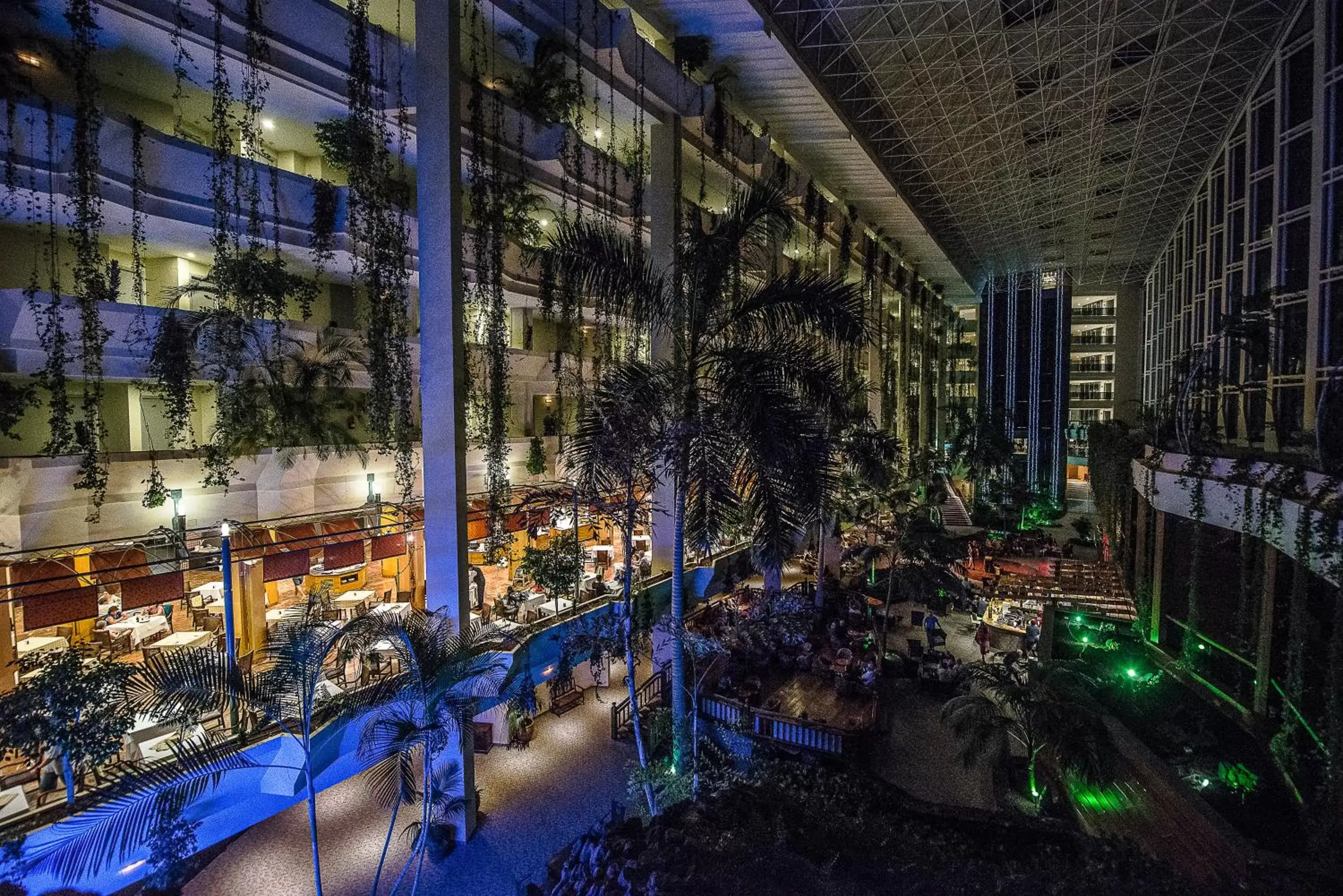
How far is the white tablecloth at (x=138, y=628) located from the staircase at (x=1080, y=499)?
147 ft

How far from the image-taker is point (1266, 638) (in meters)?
10.5

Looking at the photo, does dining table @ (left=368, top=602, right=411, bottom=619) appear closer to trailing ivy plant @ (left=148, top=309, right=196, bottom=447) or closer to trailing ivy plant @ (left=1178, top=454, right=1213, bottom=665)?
trailing ivy plant @ (left=148, top=309, right=196, bottom=447)

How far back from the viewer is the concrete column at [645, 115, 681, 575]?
501 inches

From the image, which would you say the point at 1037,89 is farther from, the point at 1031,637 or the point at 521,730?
the point at 521,730

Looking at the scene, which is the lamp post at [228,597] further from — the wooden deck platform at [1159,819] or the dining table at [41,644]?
the wooden deck platform at [1159,819]

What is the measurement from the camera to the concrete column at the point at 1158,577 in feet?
49.4

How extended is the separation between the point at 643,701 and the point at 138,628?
370 inches

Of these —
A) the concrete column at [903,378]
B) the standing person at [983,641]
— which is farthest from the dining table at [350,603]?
the concrete column at [903,378]

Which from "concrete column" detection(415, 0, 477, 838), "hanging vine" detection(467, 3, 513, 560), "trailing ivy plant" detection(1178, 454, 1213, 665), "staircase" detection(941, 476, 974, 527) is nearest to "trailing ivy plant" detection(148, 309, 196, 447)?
"concrete column" detection(415, 0, 477, 838)

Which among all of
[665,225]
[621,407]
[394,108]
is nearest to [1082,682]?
[621,407]

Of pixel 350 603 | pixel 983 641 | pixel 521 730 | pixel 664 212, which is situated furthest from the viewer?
pixel 983 641

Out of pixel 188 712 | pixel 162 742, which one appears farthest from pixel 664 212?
pixel 162 742

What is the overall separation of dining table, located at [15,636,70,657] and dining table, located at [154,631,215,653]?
1.22m

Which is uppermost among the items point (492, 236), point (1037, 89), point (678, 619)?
point (1037, 89)
